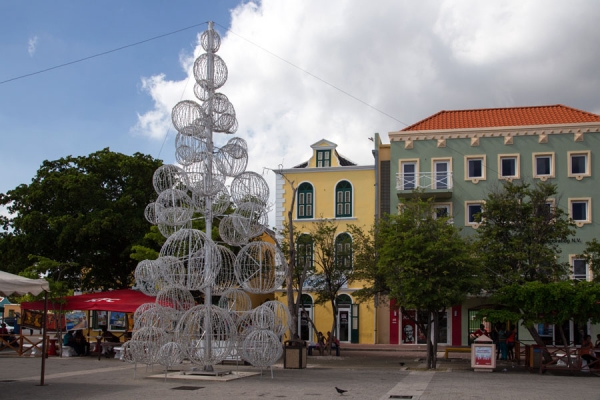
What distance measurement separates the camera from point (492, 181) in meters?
34.1

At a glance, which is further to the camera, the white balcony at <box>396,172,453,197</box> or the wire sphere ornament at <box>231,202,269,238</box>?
the white balcony at <box>396,172,453,197</box>

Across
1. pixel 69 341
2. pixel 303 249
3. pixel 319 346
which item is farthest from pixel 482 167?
pixel 69 341

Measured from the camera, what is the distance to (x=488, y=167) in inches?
1352

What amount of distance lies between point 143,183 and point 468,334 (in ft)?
60.5

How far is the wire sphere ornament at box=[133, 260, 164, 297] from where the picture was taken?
17.1 m

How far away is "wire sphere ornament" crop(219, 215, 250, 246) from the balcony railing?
59.9 feet

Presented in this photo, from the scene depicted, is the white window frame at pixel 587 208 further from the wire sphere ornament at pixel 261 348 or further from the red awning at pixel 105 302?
the wire sphere ornament at pixel 261 348

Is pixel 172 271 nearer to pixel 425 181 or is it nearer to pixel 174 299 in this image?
pixel 174 299

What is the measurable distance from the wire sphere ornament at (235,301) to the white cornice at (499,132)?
18.6 m

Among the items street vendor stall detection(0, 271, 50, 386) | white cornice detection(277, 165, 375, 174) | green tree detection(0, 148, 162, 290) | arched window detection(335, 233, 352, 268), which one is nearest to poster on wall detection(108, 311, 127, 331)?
green tree detection(0, 148, 162, 290)

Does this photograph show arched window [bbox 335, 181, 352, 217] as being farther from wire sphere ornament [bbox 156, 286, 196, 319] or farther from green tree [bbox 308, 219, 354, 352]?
wire sphere ornament [bbox 156, 286, 196, 319]

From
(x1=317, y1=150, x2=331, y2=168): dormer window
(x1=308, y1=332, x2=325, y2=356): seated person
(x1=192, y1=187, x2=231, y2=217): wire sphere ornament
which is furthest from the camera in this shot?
(x1=317, y1=150, x2=331, y2=168): dormer window

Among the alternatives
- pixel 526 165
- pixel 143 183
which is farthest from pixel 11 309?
pixel 526 165

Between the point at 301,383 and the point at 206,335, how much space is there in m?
2.64
